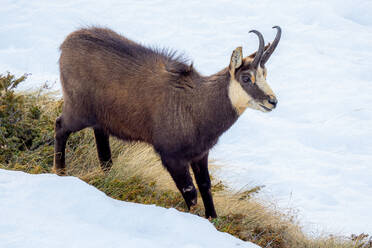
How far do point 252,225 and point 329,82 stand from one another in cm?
589

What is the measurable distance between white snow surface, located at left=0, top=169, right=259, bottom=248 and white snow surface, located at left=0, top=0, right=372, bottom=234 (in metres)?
3.13

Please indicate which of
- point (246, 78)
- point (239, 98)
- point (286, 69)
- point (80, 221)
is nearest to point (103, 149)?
point (239, 98)

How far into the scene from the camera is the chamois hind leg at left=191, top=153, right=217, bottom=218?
16.8ft

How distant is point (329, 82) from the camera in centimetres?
1055

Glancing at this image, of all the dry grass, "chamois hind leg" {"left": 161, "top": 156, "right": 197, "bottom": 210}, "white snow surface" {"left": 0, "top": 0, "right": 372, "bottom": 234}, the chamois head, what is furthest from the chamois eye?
"white snow surface" {"left": 0, "top": 0, "right": 372, "bottom": 234}

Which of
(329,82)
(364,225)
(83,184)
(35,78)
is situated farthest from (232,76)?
(329,82)

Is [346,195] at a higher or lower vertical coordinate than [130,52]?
lower

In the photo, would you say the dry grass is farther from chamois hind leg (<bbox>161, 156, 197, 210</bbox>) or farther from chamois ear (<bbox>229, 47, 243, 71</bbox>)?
chamois ear (<bbox>229, 47, 243, 71</bbox>)

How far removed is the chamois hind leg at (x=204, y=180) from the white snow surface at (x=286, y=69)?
1.51m

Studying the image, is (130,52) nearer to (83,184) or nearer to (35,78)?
(83,184)

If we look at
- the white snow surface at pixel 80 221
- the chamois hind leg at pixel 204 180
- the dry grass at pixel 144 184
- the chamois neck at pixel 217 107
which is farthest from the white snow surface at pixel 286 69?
the white snow surface at pixel 80 221

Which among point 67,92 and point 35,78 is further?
point 35,78

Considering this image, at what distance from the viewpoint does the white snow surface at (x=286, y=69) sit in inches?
279

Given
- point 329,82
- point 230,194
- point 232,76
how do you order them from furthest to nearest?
1. point 329,82
2. point 230,194
3. point 232,76
